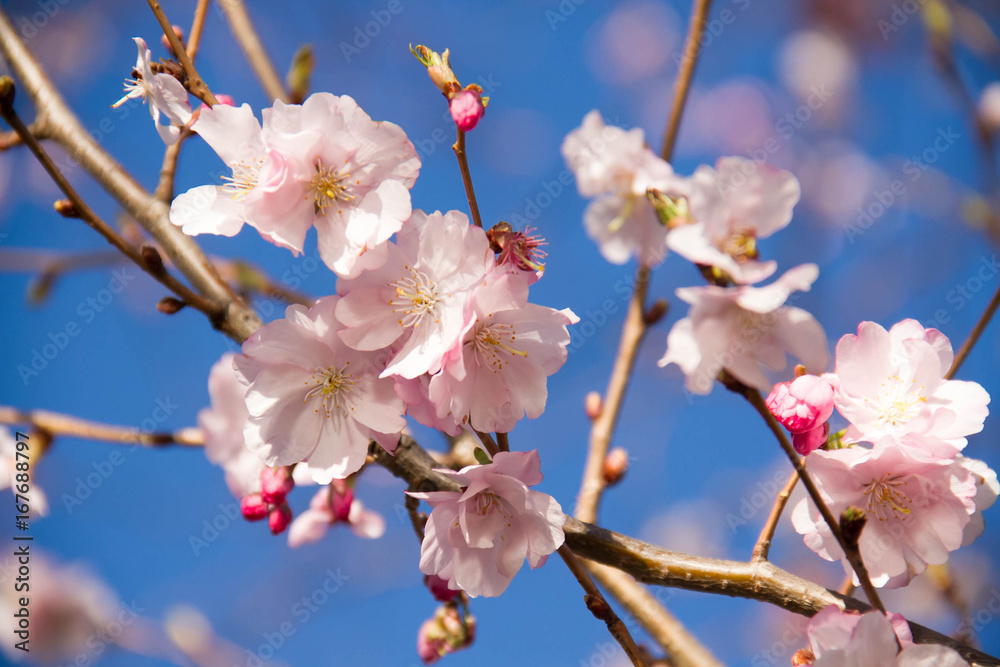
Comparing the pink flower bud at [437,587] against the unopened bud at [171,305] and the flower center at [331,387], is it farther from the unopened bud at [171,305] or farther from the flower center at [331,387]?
the unopened bud at [171,305]

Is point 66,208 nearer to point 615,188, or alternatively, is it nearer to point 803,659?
point 615,188

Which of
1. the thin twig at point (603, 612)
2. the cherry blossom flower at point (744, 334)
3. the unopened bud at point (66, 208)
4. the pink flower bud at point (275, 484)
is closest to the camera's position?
the cherry blossom flower at point (744, 334)

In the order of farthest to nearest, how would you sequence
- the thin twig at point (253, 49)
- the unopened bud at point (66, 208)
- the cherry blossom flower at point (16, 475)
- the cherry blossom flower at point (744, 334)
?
the thin twig at point (253, 49) → the cherry blossom flower at point (16, 475) → the unopened bud at point (66, 208) → the cherry blossom flower at point (744, 334)

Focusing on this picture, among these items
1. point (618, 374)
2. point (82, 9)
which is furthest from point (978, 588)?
point (82, 9)

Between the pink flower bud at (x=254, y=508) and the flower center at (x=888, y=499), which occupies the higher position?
the pink flower bud at (x=254, y=508)

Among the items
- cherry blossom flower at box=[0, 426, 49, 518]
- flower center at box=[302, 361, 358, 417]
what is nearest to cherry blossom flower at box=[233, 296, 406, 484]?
flower center at box=[302, 361, 358, 417]

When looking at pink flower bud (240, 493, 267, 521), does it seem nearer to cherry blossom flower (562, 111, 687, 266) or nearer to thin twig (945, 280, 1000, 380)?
cherry blossom flower (562, 111, 687, 266)

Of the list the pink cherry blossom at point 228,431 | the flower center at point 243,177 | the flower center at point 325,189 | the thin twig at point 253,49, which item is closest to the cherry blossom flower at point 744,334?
the flower center at point 325,189

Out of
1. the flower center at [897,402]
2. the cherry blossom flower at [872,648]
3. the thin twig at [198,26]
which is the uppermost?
the thin twig at [198,26]
